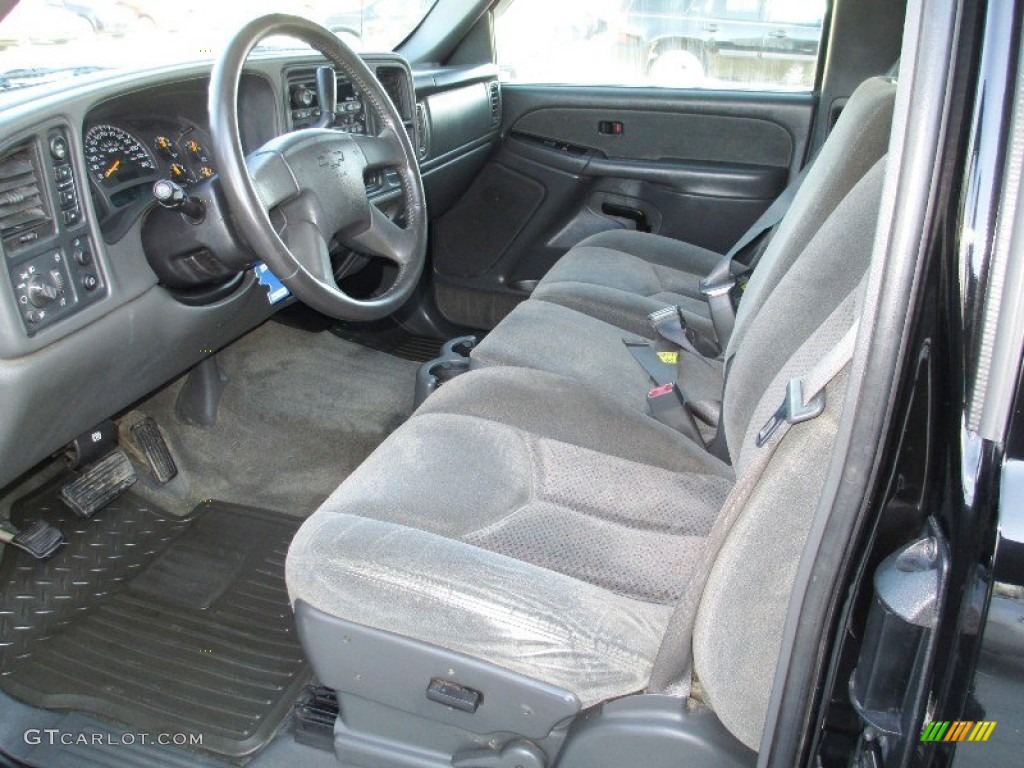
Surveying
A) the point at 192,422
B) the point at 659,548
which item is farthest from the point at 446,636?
the point at 192,422

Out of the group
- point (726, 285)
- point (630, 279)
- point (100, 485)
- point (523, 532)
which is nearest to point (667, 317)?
point (726, 285)

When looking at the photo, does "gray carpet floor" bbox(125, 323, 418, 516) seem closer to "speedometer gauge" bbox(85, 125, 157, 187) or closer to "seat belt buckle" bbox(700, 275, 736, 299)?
"speedometer gauge" bbox(85, 125, 157, 187)

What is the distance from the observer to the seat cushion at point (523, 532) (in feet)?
3.50

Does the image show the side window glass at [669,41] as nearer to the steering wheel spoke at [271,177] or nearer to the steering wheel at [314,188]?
the steering wheel at [314,188]

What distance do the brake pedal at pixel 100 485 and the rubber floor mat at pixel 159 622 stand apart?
0.07 feet

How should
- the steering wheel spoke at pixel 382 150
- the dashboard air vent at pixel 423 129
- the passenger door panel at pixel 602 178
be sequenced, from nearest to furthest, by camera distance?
the steering wheel spoke at pixel 382 150
the dashboard air vent at pixel 423 129
the passenger door panel at pixel 602 178

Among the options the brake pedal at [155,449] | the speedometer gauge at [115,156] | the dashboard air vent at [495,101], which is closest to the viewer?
the speedometer gauge at [115,156]

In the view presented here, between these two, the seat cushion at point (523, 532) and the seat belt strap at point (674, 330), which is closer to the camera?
the seat cushion at point (523, 532)

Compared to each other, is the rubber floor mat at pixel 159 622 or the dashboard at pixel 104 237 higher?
the dashboard at pixel 104 237

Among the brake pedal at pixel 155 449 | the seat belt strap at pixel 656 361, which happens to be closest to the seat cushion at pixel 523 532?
the seat belt strap at pixel 656 361

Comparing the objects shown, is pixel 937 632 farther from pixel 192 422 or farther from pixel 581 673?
pixel 192 422

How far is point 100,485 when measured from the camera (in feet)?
6.83

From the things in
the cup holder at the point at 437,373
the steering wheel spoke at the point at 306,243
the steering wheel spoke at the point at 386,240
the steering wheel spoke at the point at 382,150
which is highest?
the steering wheel spoke at the point at 382,150

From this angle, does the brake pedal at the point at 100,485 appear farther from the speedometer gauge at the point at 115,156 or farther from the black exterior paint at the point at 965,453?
the black exterior paint at the point at 965,453
